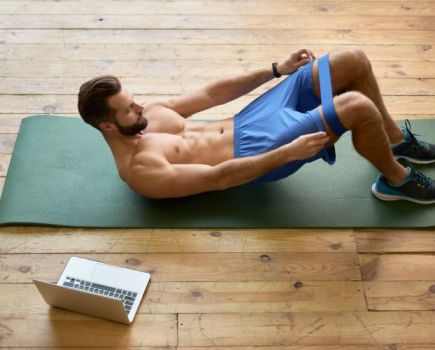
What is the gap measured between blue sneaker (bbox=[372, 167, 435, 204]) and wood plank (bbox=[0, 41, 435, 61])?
0.94 m

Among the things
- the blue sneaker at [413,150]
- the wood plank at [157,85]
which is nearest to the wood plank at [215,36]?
the wood plank at [157,85]

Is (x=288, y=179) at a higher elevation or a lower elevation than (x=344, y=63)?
lower

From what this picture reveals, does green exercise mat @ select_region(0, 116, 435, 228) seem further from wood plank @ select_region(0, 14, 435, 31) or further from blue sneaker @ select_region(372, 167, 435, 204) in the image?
wood plank @ select_region(0, 14, 435, 31)

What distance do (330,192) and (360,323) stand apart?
615 mm

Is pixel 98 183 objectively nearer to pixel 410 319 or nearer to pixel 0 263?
pixel 0 263

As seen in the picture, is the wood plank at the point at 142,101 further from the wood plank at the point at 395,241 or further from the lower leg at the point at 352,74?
the wood plank at the point at 395,241

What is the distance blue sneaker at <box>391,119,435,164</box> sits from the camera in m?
2.75

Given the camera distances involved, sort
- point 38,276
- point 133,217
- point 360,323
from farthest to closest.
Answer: point 133,217 < point 38,276 < point 360,323

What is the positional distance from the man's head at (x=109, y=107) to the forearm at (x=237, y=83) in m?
0.39

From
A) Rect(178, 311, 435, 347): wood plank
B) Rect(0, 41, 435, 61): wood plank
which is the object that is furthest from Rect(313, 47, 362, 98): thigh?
Rect(178, 311, 435, 347): wood plank

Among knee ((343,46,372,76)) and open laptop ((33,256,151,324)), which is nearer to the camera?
open laptop ((33,256,151,324))

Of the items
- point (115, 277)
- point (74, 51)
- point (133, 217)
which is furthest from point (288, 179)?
point (74, 51)

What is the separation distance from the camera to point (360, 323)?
230 cm

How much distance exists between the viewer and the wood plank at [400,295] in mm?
2344
